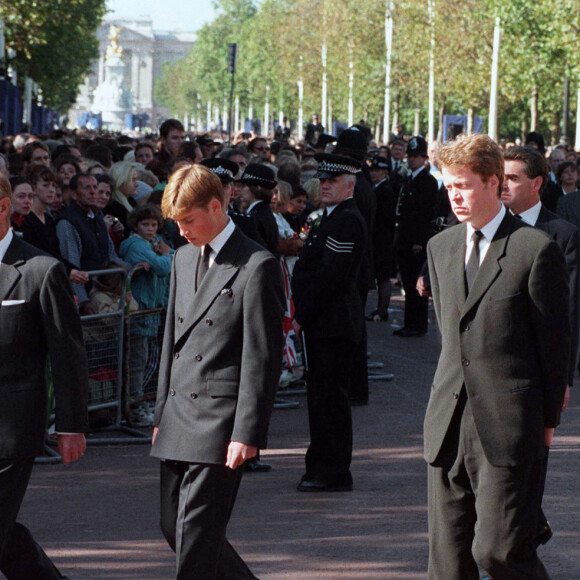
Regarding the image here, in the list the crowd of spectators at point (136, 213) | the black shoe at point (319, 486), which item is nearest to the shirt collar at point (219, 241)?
the crowd of spectators at point (136, 213)

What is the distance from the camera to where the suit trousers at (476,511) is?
449 centimetres

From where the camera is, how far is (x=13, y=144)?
19.6 metres

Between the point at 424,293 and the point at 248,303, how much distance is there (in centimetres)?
253

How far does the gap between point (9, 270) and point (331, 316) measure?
3310mm

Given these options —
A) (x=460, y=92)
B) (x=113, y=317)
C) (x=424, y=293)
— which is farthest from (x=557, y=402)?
(x=460, y=92)

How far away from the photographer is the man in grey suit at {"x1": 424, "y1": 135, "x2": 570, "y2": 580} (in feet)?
14.8

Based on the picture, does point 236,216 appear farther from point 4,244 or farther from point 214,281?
point 4,244

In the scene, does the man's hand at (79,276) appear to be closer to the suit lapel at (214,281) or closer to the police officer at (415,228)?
the suit lapel at (214,281)

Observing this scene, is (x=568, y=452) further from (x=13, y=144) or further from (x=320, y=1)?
(x=320, y=1)

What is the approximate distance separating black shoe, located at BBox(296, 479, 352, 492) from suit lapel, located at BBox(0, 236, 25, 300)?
348 centimetres

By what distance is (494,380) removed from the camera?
4.52m

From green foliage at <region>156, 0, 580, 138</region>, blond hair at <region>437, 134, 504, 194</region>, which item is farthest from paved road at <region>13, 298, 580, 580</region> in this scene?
green foliage at <region>156, 0, 580, 138</region>

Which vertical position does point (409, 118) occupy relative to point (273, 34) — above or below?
below

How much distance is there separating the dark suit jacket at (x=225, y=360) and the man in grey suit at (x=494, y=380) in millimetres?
632
